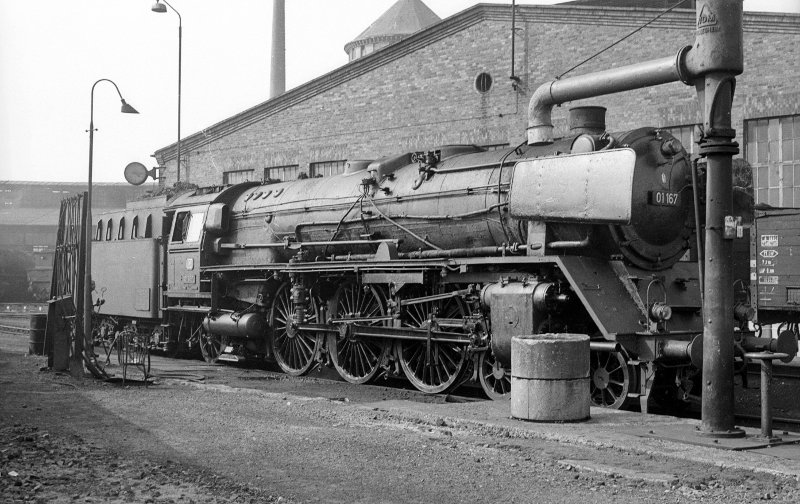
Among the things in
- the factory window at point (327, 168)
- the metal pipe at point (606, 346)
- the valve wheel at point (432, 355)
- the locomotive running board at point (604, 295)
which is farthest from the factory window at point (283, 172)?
the metal pipe at point (606, 346)

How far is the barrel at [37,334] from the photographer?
55.2ft

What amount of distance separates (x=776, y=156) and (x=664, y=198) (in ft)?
32.5

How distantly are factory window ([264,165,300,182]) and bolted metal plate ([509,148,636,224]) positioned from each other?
58.7 feet

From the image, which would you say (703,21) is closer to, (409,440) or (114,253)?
(409,440)

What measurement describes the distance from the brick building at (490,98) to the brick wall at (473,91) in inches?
1.1

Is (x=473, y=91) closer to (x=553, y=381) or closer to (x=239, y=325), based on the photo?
(x=239, y=325)

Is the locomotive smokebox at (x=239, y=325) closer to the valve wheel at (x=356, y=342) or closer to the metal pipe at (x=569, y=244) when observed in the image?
the valve wheel at (x=356, y=342)

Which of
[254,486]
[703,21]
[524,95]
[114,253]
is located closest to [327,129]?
[524,95]

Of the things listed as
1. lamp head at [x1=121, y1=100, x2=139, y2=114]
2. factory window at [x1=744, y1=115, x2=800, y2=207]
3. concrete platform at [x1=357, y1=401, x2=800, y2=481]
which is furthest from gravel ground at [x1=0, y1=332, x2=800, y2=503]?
factory window at [x1=744, y1=115, x2=800, y2=207]

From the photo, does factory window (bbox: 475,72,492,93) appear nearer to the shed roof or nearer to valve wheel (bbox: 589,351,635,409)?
valve wheel (bbox: 589,351,635,409)

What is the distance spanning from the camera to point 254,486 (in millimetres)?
6262

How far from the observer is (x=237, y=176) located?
3020 centimetres

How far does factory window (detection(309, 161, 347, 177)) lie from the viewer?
26.9 metres

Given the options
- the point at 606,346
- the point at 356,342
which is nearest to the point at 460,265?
the point at 606,346
